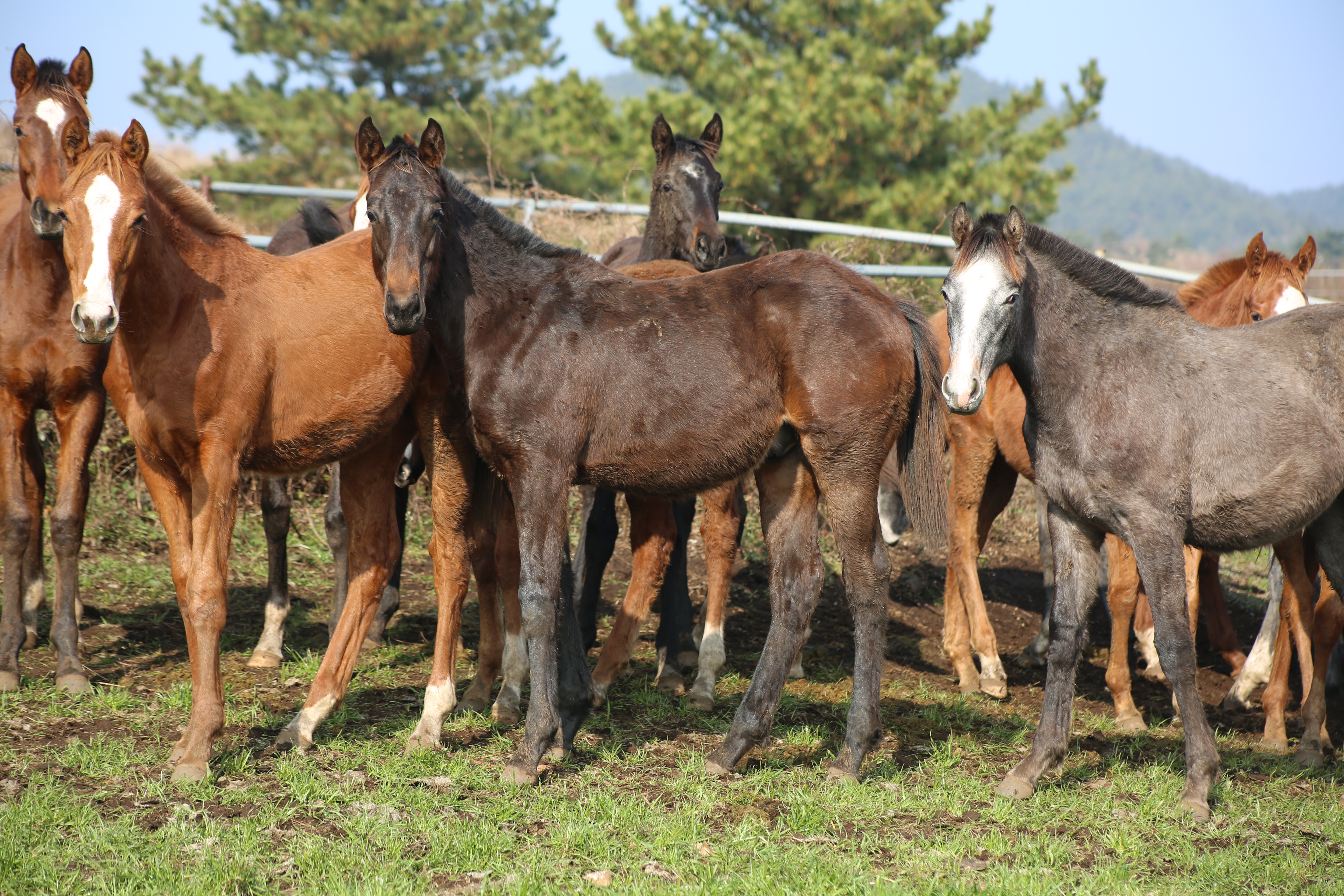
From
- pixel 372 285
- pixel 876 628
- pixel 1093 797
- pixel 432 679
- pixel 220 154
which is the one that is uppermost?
pixel 220 154

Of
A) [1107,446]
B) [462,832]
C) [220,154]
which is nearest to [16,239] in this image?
[462,832]

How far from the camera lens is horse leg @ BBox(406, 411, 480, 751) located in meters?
4.89

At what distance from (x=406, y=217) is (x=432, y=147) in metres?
0.36

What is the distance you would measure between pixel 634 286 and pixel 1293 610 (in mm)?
3992

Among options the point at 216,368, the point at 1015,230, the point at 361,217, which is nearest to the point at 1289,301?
the point at 1015,230

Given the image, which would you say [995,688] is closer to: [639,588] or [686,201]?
[639,588]

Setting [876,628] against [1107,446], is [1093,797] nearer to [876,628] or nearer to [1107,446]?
[876,628]

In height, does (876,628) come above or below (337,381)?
below

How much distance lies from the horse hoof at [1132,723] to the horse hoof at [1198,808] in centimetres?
135

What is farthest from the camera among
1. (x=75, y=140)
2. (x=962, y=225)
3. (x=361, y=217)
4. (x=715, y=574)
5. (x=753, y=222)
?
(x=753, y=222)

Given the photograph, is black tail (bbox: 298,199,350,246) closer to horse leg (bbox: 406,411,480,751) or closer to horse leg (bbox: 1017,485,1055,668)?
horse leg (bbox: 406,411,480,751)

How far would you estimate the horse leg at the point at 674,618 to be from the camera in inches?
236

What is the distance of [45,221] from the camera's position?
15.7 feet

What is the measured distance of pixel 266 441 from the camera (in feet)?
14.8
